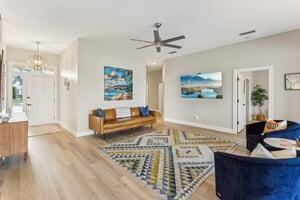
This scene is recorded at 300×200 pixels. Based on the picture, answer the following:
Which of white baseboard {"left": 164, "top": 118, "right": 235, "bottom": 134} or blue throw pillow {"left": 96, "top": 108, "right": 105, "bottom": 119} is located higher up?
blue throw pillow {"left": 96, "top": 108, "right": 105, "bottom": 119}

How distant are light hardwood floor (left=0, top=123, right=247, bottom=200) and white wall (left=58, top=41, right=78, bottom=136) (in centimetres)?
159

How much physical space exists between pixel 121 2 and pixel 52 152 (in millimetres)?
3368

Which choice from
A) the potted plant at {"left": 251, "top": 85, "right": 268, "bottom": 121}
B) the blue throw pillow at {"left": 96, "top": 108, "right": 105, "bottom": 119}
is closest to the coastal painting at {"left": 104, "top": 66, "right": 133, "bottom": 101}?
the blue throw pillow at {"left": 96, "top": 108, "right": 105, "bottom": 119}

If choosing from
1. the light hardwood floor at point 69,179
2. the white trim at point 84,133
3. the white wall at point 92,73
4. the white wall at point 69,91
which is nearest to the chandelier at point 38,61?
the white wall at point 69,91

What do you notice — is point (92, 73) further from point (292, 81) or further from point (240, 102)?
point (292, 81)

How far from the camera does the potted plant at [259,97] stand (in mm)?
7457

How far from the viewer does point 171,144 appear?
13.5 ft

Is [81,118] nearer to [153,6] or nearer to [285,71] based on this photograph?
[153,6]

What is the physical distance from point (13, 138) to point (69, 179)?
56.8 inches

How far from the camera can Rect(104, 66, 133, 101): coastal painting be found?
555 cm

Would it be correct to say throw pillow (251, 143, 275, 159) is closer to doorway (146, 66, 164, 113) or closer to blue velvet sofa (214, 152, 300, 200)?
blue velvet sofa (214, 152, 300, 200)

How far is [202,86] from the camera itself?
6027 mm

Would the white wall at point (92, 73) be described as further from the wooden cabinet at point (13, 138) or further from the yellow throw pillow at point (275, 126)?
the yellow throw pillow at point (275, 126)

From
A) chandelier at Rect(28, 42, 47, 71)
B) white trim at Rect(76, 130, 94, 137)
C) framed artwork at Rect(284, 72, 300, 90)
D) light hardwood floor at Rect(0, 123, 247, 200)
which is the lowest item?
light hardwood floor at Rect(0, 123, 247, 200)
